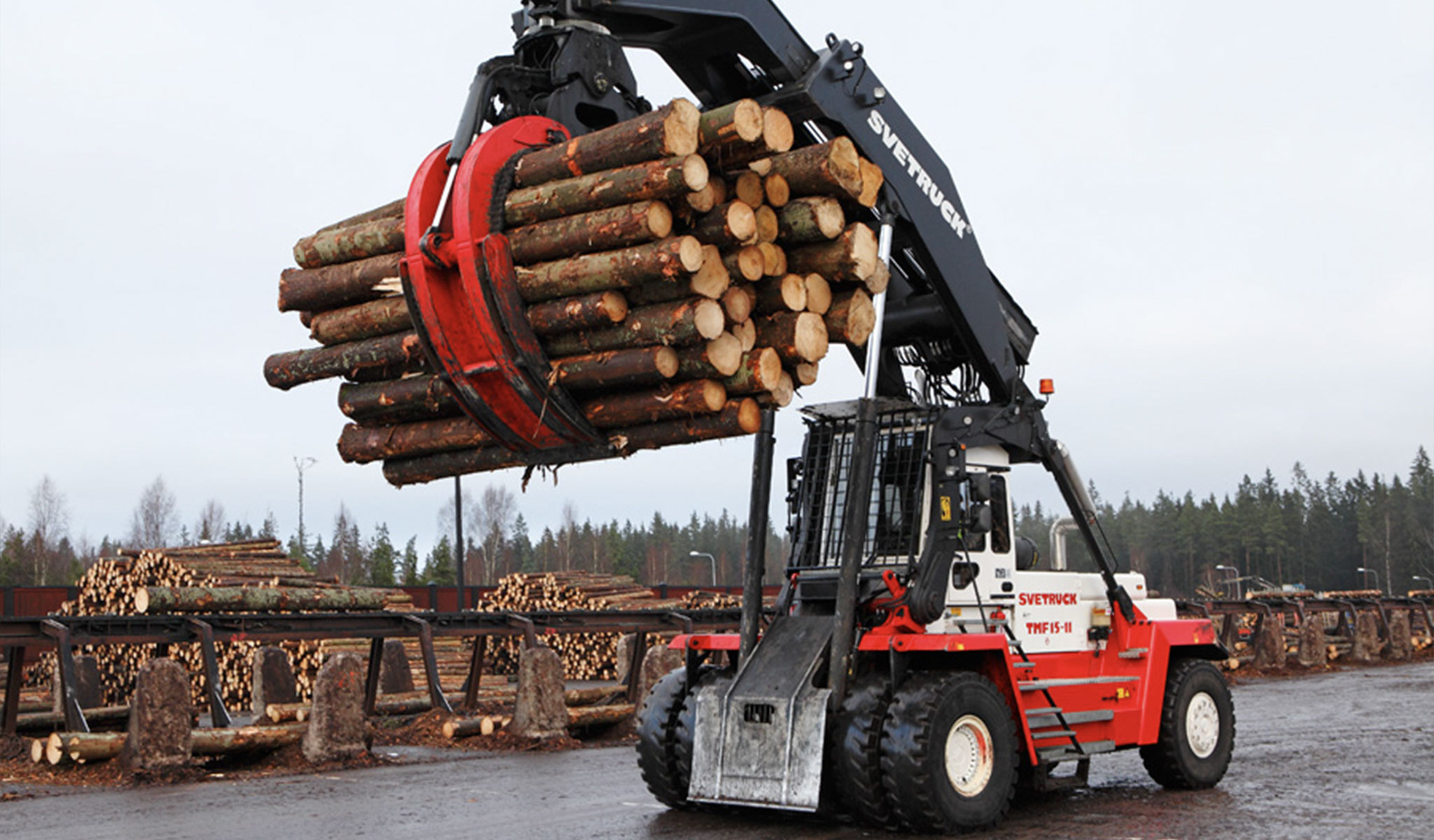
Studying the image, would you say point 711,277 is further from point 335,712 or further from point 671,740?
point 335,712

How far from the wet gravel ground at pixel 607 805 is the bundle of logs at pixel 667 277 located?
2.67 meters

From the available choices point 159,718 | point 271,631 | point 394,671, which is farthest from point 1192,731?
point 394,671

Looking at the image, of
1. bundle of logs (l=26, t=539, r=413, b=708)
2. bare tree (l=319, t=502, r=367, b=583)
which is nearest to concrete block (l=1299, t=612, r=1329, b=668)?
bundle of logs (l=26, t=539, r=413, b=708)

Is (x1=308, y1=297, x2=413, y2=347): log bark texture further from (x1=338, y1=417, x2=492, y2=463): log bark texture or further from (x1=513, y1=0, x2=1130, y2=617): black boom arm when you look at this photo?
(x1=513, y1=0, x2=1130, y2=617): black boom arm

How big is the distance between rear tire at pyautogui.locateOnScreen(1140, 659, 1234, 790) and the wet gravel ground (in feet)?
0.53

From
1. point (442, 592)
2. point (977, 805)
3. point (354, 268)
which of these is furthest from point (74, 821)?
point (442, 592)

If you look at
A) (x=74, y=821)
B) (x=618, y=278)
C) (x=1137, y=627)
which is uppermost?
(x=618, y=278)

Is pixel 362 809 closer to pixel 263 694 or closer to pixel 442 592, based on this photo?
pixel 263 694

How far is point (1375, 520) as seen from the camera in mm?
111250

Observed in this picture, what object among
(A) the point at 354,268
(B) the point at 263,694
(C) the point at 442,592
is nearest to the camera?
(A) the point at 354,268

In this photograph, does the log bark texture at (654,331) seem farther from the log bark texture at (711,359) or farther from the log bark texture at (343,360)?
the log bark texture at (343,360)

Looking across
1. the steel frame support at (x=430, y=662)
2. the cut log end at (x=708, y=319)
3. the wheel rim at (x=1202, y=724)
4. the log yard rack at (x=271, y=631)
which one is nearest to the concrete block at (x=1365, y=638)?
the log yard rack at (x=271, y=631)

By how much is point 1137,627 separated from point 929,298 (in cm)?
315

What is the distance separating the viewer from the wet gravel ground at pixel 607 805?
9062mm
